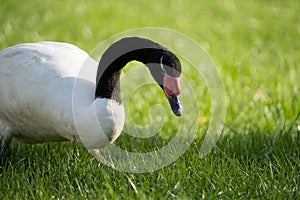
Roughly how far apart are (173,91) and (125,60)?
41 centimetres

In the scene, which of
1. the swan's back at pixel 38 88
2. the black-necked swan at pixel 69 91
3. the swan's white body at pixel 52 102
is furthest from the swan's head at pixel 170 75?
the swan's back at pixel 38 88

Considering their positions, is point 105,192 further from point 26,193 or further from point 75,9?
point 75,9

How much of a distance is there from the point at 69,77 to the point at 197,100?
2.02 meters

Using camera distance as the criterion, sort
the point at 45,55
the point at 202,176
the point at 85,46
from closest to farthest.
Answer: the point at 202,176 → the point at 45,55 → the point at 85,46

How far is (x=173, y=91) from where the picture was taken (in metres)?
3.28

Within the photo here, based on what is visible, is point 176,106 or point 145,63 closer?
point 176,106

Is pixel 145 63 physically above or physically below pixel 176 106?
above

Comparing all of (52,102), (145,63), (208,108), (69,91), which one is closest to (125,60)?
(145,63)

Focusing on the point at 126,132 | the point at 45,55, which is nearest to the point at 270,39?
the point at 126,132

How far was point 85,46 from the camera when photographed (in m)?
6.55

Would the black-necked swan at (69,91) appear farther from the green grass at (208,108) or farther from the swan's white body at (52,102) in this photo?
the green grass at (208,108)

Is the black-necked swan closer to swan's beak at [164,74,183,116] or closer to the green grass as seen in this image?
swan's beak at [164,74,183,116]

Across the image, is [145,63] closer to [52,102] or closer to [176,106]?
[176,106]

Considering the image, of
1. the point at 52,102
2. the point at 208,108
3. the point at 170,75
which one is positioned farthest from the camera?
the point at 208,108
